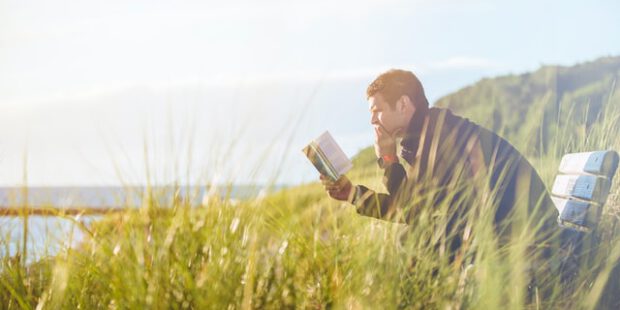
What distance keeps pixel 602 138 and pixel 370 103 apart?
7.64 feet

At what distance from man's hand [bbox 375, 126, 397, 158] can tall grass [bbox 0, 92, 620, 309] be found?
484mm

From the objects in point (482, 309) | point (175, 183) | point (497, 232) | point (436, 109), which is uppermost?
point (436, 109)

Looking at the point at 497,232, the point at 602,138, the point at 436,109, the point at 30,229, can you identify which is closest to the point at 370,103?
the point at 436,109

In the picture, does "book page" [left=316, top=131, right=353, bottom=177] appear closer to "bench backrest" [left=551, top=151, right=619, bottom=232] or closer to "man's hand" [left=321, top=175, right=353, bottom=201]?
"man's hand" [left=321, top=175, right=353, bottom=201]

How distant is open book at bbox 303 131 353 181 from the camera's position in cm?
331

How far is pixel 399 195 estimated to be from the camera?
11.0ft

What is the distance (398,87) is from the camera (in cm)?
347

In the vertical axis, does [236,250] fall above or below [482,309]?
above

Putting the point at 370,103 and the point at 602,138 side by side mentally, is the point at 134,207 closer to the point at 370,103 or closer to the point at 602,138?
the point at 370,103

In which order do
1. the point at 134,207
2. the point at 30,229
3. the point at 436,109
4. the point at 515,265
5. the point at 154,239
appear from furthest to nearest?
1. the point at 436,109
2. the point at 30,229
3. the point at 515,265
4. the point at 134,207
5. the point at 154,239

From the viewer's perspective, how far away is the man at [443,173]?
3121mm

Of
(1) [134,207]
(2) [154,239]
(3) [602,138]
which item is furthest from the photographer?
(3) [602,138]

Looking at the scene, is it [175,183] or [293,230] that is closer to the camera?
[175,183]

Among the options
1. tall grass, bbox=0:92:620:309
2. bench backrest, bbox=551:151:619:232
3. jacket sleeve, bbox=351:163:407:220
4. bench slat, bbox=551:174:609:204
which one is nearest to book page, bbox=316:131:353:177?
jacket sleeve, bbox=351:163:407:220
